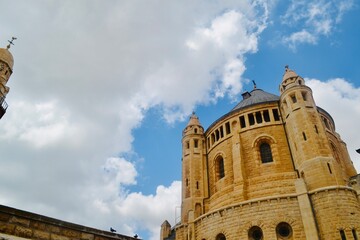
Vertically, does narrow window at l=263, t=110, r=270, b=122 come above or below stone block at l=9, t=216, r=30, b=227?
above

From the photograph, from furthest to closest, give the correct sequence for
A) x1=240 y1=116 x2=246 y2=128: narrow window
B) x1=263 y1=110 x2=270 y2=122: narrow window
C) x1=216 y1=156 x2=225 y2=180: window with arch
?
x1=216 y1=156 x2=225 y2=180: window with arch → x1=240 y1=116 x2=246 y2=128: narrow window → x1=263 y1=110 x2=270 y2=122: narrow window

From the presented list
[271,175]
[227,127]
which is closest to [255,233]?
[271,175]

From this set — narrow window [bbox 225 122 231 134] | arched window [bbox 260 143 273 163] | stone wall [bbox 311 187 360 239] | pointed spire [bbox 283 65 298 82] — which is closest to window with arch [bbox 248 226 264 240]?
stone wall [bbox 311 187 360 239]

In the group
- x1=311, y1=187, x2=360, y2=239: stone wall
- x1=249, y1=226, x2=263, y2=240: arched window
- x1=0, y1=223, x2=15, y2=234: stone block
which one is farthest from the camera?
x1=249, y1=226, x2=263, y2=240: arched window

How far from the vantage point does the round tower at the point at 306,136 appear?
1870 cm

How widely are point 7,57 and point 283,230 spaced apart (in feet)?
102

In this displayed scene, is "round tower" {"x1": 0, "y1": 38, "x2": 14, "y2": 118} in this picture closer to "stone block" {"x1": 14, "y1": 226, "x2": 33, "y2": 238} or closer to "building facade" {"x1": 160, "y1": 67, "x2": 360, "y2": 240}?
"building facade" {"x1": 160, "y1": 67, "x2": 360, "y2": 240}

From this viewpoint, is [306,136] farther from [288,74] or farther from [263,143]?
[288,74]

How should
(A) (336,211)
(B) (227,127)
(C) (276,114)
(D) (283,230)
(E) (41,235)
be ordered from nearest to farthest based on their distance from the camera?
(E) (41,235) → (A) (336,211) → (D) (283,230) → (C) (276,114) → (B) (227,127)

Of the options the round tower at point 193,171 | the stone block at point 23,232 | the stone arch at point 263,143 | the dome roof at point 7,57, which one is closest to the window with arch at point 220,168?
the round tower at point 193,171

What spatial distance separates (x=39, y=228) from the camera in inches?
208

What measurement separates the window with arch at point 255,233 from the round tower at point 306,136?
14.6 ft

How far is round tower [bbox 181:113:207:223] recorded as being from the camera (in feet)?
82.8

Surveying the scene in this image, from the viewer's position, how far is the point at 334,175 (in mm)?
18453
